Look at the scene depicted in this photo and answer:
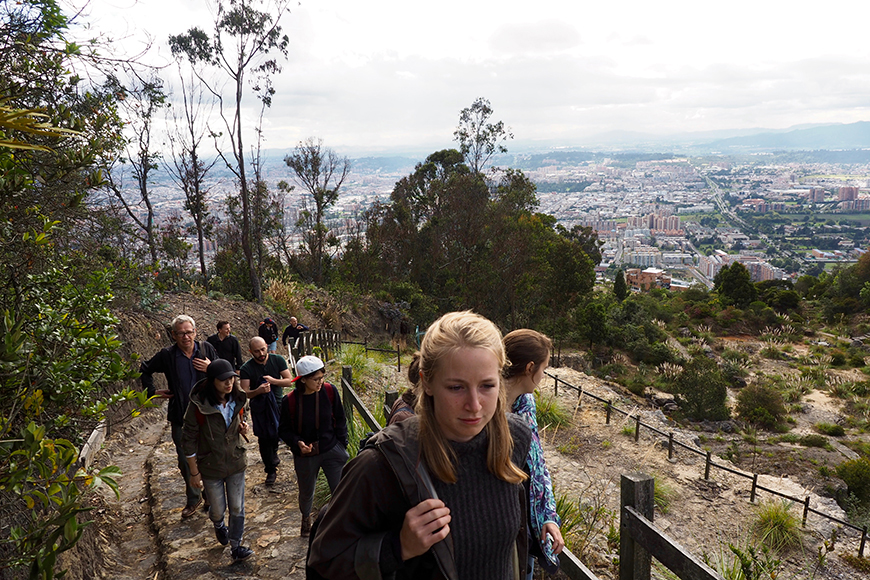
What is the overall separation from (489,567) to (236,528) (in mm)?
2687

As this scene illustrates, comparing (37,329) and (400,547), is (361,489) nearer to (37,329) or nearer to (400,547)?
(400,547)

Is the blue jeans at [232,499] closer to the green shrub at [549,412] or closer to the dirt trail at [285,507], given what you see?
the dirt trail at [285,507]

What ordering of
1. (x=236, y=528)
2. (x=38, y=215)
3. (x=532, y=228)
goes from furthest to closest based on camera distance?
(x=532, y=228) < (x=236, y=528) < (x=38, y=215)

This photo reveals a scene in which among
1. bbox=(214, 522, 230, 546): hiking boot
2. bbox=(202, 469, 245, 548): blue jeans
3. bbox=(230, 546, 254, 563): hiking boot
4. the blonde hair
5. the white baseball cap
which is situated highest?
the blonde hair

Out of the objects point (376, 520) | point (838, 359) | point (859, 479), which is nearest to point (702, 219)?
point (838, 359)

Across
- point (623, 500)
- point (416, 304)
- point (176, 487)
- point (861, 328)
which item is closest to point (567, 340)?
point (416, 304)

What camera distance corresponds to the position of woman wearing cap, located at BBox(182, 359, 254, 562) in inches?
135

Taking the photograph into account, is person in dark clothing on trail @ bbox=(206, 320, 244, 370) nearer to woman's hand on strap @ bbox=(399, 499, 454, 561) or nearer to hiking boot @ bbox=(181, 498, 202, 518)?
hiking boot @ bbox=(181, 498, 202, 518)

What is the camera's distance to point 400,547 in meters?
1.29

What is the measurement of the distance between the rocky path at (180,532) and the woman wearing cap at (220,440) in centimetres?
22

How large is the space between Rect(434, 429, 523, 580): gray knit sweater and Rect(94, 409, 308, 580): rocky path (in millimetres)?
2544

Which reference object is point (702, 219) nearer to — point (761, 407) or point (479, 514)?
point (761, 407)

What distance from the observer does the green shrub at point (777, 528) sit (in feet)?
24.2

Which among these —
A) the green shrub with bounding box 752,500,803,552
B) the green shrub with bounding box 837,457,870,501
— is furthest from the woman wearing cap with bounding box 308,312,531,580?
the green shrub with bounding box 837,457,870,501
